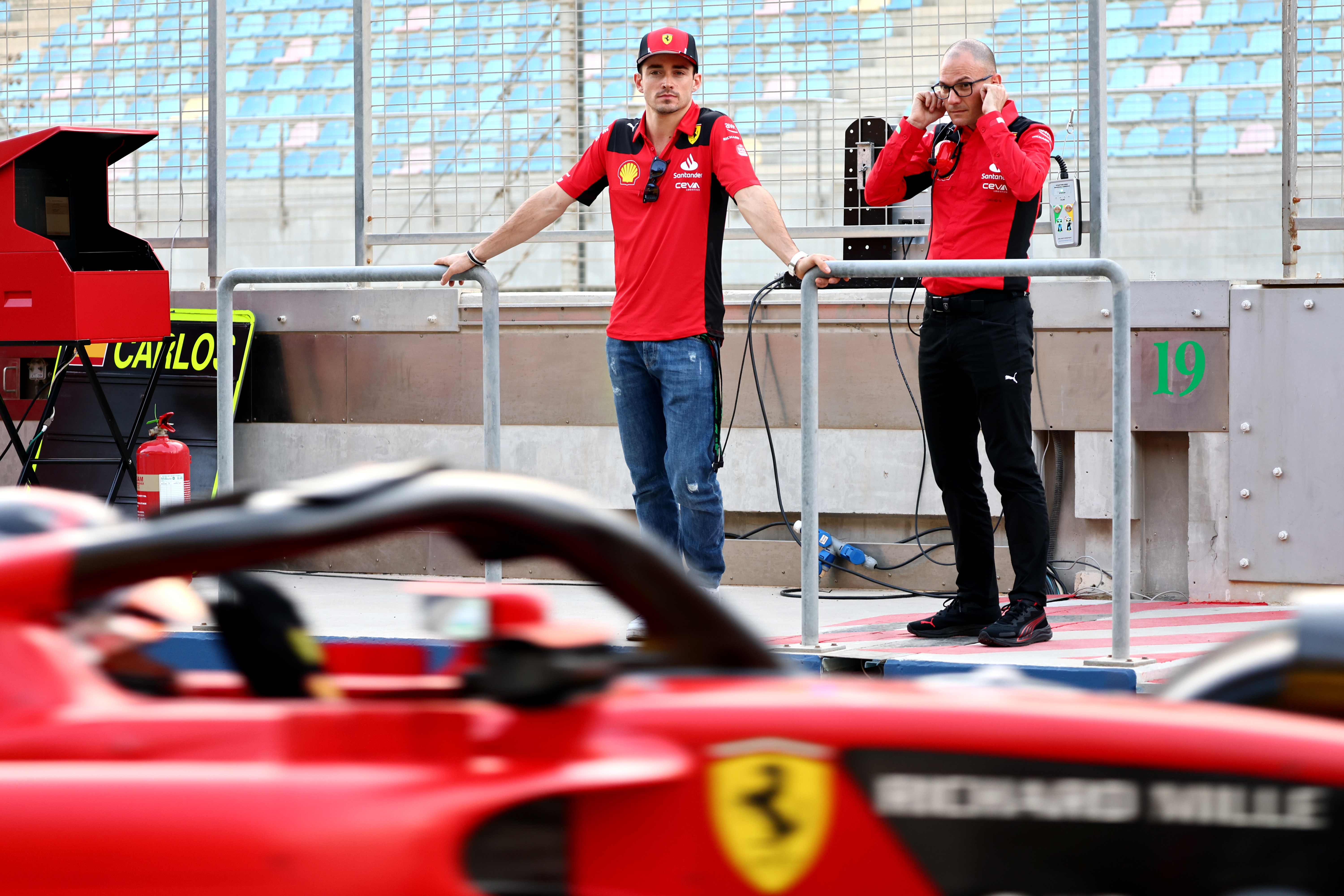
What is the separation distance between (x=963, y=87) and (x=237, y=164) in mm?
9253

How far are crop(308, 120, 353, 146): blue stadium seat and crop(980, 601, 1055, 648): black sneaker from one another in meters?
7.76

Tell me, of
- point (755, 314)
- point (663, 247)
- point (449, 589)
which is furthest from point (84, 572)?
point (755, 314)

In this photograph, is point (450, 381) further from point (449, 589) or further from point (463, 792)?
point (463, 792)

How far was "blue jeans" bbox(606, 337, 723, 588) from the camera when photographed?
194 inches

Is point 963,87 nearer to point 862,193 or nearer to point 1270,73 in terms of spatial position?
point 862,193

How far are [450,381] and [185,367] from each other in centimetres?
139

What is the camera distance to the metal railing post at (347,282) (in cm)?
498

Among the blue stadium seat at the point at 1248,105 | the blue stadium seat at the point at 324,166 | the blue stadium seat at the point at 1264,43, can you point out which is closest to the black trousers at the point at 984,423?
the blue stadium seat at the point at 1264,43

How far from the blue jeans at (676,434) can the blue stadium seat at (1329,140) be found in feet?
10.2

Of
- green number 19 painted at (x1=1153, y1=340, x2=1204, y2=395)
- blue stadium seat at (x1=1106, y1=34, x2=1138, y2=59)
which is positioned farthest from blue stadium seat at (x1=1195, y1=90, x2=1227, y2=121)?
green number 19 painted at (x1=1153, y1=340, x2=1204, y2=395)

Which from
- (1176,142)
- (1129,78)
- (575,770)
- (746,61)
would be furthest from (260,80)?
(575,770)

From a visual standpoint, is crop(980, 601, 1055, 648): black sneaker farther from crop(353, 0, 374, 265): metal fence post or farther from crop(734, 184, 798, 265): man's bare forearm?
crop(353, 0, 374, 265): metal fence post

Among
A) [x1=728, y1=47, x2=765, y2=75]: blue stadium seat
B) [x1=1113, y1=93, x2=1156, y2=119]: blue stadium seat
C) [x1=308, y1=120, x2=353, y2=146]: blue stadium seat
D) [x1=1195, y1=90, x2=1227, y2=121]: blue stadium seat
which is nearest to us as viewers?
[x1=728, y1=47, x2=765, y2=75]: blue stadium seat

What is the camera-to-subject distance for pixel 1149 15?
474 inches
